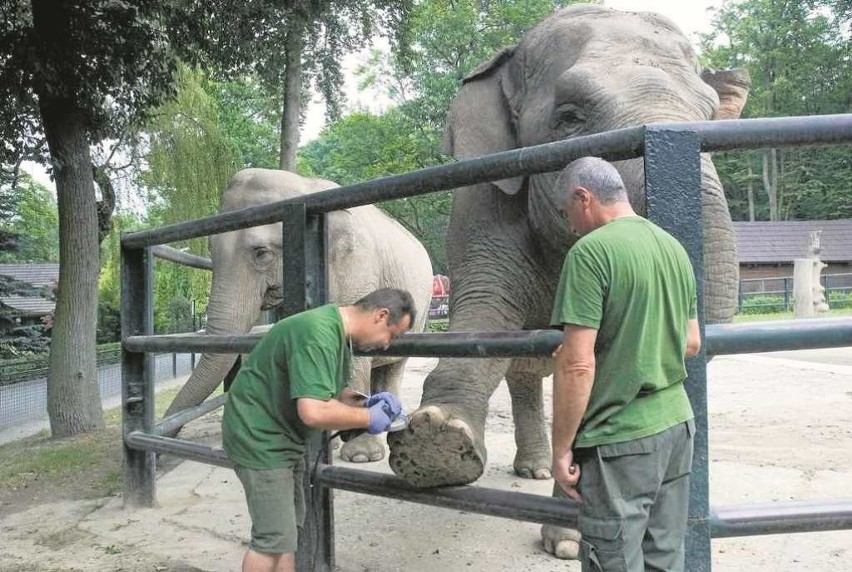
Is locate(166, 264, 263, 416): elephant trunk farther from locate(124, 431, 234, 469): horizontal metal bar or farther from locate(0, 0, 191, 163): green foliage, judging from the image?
locate(0, 0, 191, 163): green foliage

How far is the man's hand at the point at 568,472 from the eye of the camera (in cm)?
180

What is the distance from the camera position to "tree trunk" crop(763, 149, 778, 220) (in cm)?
4697

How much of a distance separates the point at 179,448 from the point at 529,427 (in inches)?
89.8

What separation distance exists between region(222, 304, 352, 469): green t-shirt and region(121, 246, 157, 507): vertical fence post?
6.04ft

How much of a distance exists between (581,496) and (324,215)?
1.54 metres

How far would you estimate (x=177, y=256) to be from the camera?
19.5ft

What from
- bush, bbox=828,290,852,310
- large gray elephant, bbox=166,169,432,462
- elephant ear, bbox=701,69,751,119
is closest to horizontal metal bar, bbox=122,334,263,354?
large gray elephant, bbox=166,169,432,462

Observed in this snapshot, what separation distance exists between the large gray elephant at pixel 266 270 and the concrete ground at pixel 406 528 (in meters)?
0.60

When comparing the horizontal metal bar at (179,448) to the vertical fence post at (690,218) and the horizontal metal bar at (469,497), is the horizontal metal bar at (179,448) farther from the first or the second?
the vertical fence post at (690,218)

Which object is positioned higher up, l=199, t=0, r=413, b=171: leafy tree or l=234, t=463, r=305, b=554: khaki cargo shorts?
l=199, t=0, r=413, b=171: leafy tree

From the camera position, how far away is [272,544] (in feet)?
8.32

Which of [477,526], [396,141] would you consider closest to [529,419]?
[477,526]

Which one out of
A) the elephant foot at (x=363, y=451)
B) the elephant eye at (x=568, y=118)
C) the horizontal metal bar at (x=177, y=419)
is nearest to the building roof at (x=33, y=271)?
the horizontal metal bar at (x=177, y=419)

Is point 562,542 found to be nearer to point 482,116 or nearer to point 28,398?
point 482,116
